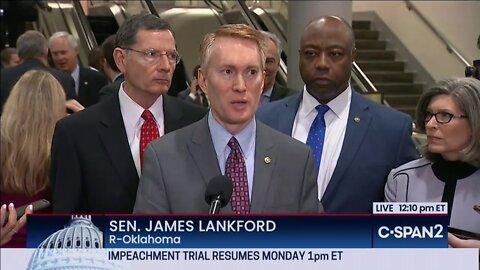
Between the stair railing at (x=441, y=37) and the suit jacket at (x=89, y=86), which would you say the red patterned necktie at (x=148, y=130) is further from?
the stair railing at (x=441, y=37)

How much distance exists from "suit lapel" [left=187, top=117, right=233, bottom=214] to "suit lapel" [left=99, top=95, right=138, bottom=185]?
29 centimetres

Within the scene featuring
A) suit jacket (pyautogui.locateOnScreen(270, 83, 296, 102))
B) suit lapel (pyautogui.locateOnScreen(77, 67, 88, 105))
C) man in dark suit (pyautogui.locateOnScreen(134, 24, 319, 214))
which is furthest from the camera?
suit lapel (pyautogui.locateOnScreen(77, 67, 88, 105))

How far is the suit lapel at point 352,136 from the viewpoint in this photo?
2.33 m

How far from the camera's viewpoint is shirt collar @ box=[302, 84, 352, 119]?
97.1 inches

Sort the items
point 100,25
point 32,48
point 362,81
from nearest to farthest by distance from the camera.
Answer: point 362,81
point 100,25
point 32,48

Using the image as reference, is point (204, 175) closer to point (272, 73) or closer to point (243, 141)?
point (243, 141)

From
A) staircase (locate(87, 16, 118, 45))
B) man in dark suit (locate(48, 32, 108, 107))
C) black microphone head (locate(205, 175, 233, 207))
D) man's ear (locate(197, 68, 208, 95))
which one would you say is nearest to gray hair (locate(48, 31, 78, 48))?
man in dark suit (locate(48, 32, 108, 107))

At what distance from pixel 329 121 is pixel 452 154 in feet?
1.51

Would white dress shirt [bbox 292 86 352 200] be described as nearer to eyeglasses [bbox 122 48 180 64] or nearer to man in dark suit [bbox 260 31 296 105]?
man in dark suit [bbox 260 31 296 105]

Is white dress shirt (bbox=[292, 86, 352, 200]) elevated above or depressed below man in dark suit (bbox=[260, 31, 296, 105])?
below

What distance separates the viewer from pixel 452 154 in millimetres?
2111

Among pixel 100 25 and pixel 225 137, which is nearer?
pixel 225 137

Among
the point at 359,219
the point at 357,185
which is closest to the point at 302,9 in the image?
the point at 357,185

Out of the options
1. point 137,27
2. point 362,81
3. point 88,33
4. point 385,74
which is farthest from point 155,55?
point 88,33
